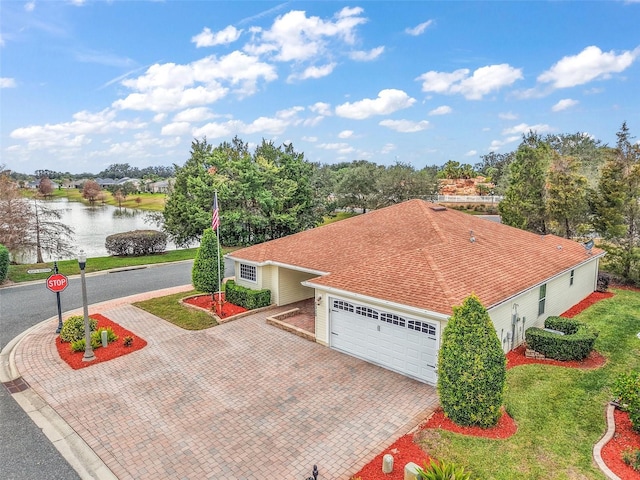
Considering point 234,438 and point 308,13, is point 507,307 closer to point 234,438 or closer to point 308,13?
point 234,438

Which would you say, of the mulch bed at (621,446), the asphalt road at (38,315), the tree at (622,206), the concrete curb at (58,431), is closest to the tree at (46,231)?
the asphalt road at (38,315)

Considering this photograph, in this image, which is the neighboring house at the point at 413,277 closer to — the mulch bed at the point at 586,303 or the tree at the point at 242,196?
the mulch bed at the point at 586,303

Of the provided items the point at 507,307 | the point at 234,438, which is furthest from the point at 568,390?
the point at 234,438

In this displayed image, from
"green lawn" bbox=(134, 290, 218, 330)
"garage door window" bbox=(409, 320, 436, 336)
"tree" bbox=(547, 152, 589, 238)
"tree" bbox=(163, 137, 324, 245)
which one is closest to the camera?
"garage door window" bbox=(409, 320, 436, 336)

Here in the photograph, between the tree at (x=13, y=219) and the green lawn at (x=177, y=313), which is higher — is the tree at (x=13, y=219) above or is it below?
above

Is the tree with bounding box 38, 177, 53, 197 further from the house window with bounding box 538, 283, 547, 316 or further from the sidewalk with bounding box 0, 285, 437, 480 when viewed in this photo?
the house window with bounding box 538, 283, 547, 316

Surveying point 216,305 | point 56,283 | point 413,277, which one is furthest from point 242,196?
point 413,277

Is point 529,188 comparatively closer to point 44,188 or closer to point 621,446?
point 621,446

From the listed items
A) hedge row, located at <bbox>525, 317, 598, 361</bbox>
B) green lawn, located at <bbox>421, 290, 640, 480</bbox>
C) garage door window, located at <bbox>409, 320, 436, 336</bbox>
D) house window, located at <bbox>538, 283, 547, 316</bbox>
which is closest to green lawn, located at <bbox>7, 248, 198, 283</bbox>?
garage door window, located at <bbox>409, 320, 436, 336</bbox>
